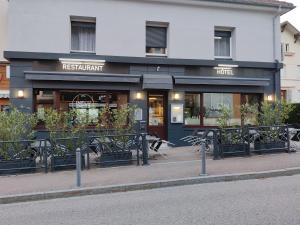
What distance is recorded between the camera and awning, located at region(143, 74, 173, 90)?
1344cm

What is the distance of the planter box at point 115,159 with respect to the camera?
9.70 m

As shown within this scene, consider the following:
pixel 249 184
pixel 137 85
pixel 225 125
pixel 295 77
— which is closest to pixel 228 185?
pixel 249 184

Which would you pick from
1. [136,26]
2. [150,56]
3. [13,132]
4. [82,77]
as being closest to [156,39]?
[150,56]

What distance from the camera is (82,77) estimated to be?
42.3ft

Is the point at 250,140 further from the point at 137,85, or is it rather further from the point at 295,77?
the point at 295,77

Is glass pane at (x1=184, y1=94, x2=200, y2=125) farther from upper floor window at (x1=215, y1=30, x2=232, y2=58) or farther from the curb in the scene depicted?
the curb

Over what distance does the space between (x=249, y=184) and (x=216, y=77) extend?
7.50m

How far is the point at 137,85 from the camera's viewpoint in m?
13.8

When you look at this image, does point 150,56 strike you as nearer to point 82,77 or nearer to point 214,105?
point 82,77

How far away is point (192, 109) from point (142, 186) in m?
7.64

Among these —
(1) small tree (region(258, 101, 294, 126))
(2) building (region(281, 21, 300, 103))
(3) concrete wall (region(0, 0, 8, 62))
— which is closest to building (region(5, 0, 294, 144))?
(1) small tree (region(258, 101, 294, 126))

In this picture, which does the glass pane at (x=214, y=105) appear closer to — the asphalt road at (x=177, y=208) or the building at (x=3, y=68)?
the asphalt road at (x=177, y=208)

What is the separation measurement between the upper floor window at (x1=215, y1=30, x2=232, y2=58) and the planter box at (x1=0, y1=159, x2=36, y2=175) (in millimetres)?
9575

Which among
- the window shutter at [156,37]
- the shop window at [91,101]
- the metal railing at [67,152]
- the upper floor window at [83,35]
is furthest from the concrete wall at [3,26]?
the metal railing at [67,152]
